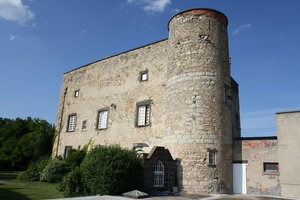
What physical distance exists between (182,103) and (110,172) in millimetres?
5389

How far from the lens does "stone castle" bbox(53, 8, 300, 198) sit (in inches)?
499

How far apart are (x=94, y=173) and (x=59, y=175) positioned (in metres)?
6.57

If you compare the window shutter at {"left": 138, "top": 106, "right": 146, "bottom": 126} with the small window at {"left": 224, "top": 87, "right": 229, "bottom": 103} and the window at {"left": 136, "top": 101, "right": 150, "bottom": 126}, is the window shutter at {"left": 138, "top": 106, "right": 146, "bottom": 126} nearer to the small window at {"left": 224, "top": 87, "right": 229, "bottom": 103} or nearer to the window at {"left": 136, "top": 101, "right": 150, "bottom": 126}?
the window at {"left": 136, "top": 101, "right": 150, "bottom": 126}

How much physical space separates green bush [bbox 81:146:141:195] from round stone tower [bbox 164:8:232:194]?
114 inches

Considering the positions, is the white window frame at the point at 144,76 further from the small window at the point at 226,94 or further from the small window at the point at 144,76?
the small window at the point at 226,94

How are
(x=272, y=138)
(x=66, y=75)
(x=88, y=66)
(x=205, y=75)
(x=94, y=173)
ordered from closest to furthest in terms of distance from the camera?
(x=94, y=173) < (x=272, y=138) < (x=205, y=75) < (x=88, y=66) < (x=66, y=75)

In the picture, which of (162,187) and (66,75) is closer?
(162,187)

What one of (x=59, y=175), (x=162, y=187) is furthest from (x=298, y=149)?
(x=59, y=175)

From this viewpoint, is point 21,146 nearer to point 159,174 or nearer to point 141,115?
point 141,115

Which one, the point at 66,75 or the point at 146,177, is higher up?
the point at 66,75

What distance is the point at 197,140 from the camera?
12.8 metres

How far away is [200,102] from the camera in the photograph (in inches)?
520

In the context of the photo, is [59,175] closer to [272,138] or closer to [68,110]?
[68,110]

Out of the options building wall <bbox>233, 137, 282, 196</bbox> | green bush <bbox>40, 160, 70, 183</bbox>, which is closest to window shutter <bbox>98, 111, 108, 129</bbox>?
green bush <bbox>40, 160, 70, 183</bbox>
